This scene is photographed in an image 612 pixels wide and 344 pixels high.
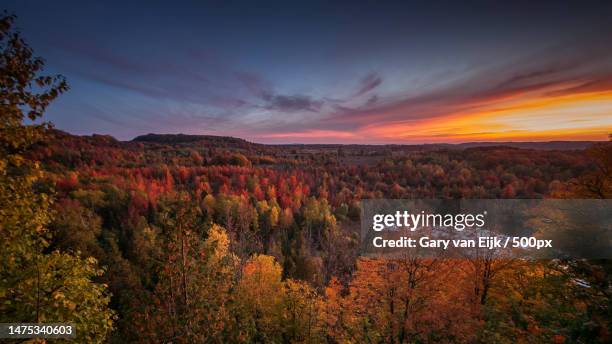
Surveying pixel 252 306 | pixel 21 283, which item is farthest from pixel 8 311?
pixel 252 306

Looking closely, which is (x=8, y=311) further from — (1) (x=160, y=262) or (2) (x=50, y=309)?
(1) (x=160, y=262)

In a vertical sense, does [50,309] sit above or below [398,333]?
above

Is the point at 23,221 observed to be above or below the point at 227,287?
above

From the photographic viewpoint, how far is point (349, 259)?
48.6m

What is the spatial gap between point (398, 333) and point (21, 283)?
17.0 metres

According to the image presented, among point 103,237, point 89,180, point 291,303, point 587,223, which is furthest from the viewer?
point 89,180

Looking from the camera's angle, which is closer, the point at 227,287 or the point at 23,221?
the point at 23,221

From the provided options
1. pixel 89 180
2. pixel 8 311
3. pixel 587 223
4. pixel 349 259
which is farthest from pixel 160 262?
pixel 89 180

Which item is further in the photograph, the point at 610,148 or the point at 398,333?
the point at 398,333

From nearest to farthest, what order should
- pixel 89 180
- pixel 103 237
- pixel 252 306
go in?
pixel 252 306 → pixel 103 237 → pixel 89 180

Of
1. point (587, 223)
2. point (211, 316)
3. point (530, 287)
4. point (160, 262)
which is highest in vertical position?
point (160, 262)

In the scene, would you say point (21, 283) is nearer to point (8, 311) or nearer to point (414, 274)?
point (8, 311)

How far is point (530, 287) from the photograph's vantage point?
1571cm

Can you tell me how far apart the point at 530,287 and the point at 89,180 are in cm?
10575
